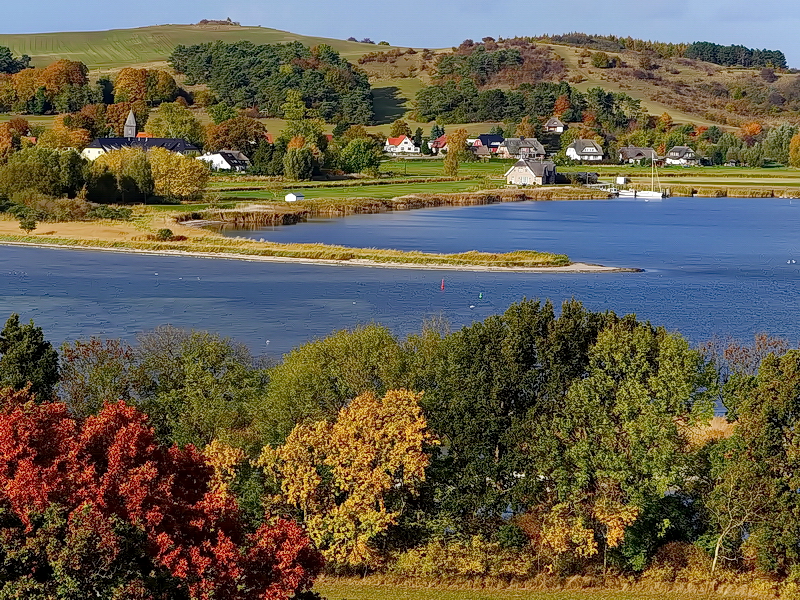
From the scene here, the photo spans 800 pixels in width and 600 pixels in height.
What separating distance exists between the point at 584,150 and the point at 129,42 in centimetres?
8014

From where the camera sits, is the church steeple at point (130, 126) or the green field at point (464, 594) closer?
the green field at point (464, 594)

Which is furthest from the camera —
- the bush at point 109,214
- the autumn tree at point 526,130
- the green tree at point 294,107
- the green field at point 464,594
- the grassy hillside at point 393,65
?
the grassy hillside at point 393,65

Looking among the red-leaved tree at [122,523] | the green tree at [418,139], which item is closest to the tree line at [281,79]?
the green tree at [418,139]

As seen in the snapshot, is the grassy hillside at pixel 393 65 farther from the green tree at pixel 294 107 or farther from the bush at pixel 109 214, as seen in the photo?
the bush at pixel 109 214

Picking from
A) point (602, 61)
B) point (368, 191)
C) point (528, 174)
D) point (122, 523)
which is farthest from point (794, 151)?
point (122, 523)

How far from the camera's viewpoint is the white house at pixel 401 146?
111812 millimetres

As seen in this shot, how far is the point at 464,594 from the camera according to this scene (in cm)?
1442

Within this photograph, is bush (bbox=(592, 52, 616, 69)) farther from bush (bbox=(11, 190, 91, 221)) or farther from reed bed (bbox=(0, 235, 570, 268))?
reed bed (bbox=(0, 235, 570, 268))

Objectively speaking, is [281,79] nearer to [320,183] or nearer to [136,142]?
[136,142]

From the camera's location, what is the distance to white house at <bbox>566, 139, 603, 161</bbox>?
109500 millimetres

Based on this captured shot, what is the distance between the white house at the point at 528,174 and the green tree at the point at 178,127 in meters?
25.5

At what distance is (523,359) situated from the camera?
1744 centimetres

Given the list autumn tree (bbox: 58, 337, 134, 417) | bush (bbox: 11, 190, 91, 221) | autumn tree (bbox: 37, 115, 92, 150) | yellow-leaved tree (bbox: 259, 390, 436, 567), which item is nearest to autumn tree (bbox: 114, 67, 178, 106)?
autumn tree (bbox: 37, 115, 92, 150)

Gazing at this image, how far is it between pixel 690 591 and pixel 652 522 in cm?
116
